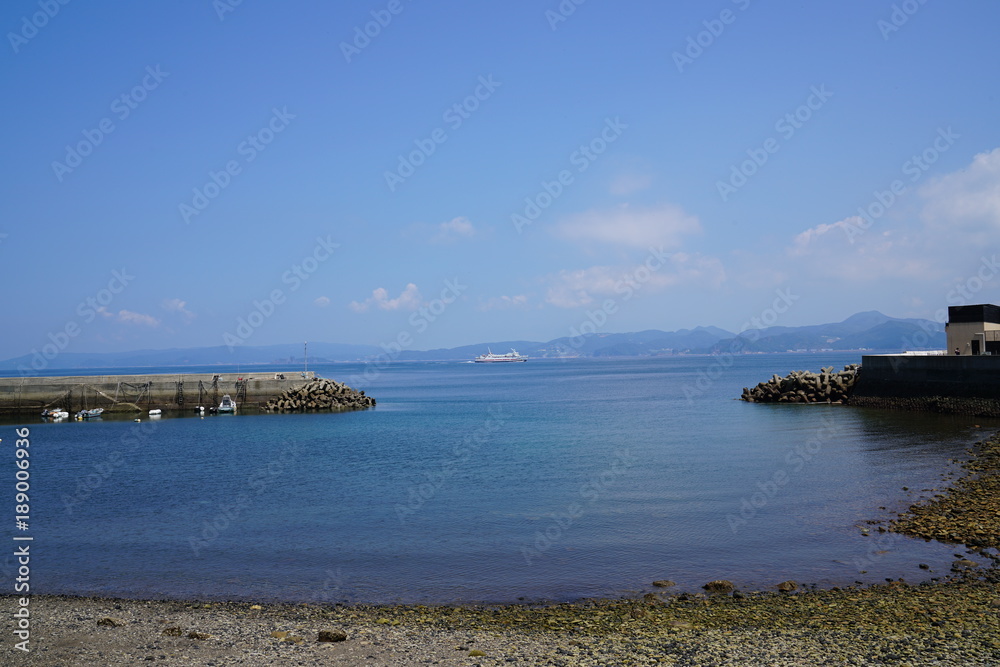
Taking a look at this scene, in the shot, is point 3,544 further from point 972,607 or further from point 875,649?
point 972,607

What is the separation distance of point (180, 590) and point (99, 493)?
424 inches

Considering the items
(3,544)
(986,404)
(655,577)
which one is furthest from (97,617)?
(986,404)

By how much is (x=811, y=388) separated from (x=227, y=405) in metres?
39.0

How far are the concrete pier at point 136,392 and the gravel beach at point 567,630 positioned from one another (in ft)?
144

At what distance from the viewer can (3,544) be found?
1456 centimetres

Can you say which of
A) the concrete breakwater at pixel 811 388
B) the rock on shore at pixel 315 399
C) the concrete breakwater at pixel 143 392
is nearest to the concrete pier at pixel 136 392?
the concrete breakwater at pixel 143 392

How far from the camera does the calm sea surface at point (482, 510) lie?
11750 mm

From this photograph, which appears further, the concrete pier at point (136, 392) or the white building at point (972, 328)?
the concrete pier at point (136, 392)

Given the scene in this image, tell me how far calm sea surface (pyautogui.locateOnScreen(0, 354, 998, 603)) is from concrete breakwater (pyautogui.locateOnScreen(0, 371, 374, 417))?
1533 cm

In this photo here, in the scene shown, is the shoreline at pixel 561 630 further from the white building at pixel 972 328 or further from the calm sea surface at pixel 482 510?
the white building at pixel 972 328

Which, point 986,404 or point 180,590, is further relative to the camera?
point 986,404

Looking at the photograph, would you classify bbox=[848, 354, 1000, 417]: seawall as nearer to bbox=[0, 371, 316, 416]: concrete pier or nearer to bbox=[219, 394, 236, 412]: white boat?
bbox=[0, 371, 316, 416]: concrete pier

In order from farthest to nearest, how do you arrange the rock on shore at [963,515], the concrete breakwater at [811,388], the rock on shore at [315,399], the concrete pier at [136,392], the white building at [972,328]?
the rock on shore at [315,399] → the concrete pier at [136,392] → the concrete breakwater at [811,388] → the white building at [972,328] → the rock on shore at [963,515]

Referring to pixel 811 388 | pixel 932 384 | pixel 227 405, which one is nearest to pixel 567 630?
pixel 932 384
